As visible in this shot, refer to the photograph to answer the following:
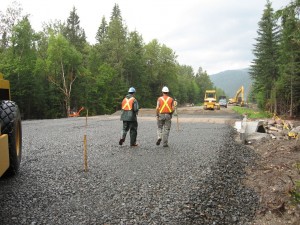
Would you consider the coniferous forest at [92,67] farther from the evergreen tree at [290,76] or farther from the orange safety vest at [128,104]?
the orange safety vest at [128,104]

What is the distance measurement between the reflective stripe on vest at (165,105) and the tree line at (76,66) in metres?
29.6

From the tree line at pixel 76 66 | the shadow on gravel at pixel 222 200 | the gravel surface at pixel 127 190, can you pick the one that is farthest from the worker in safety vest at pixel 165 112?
the tree line at pixel 76 66

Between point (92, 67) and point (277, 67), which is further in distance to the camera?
point (92, 67)

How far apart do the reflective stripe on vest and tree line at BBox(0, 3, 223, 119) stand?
1167 inches

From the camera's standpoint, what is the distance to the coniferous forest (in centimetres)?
3803

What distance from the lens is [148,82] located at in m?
70.9

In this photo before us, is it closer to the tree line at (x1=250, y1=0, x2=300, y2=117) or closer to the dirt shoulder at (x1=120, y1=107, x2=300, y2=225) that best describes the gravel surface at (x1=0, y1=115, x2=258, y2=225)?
the dirt shoulder at (x1=120, y1=107, x2=300, y2=225)

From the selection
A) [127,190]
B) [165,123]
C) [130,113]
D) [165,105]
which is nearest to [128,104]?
[130,113]

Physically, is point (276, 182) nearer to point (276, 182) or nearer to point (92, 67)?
point (276, 182)

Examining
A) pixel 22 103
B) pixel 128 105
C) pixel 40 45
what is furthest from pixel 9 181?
pixel 40 45

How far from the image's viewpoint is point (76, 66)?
1905 inches

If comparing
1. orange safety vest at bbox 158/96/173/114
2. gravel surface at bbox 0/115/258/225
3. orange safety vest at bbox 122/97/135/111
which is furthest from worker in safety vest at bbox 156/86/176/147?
gravel surface at bbox 0/115/258/225

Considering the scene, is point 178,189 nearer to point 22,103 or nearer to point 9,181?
point 9,181

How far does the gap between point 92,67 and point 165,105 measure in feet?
155
